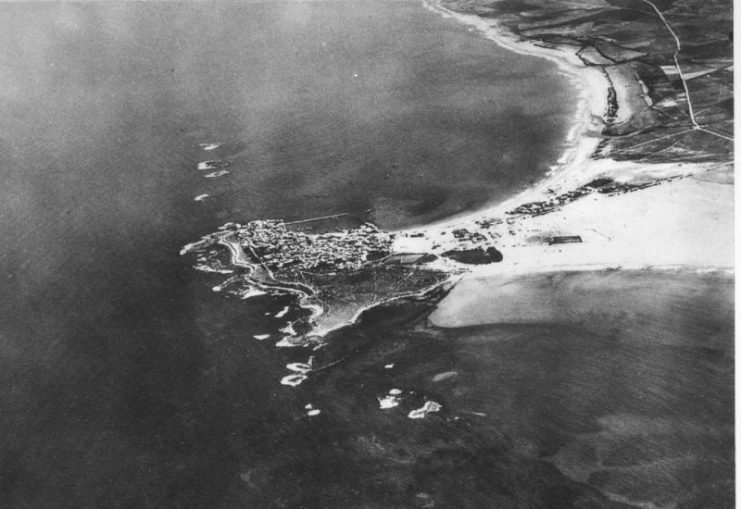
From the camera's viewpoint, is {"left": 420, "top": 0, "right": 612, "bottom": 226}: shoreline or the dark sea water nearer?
the dark sea water

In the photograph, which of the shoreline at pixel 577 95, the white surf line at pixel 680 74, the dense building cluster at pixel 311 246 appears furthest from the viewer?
the white surf line at pixel 680 74

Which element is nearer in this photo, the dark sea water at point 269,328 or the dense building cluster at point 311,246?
the dark sea water at point 269,328

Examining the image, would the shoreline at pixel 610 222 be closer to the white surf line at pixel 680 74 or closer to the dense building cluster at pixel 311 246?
the dense building cluster at pixel 311 246

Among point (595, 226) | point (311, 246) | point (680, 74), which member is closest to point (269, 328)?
point (311, 246)

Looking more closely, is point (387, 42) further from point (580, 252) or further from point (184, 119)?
point (580, 252)

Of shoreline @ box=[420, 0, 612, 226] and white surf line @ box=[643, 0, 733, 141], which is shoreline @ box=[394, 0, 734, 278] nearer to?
shoreline @ box=[420, 0, 612, 226]

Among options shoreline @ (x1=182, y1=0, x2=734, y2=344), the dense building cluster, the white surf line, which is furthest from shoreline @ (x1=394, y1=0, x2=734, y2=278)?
the white surf line

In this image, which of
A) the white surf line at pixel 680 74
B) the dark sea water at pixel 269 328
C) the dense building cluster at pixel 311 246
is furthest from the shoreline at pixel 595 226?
the white surf line at pixel 680 74
